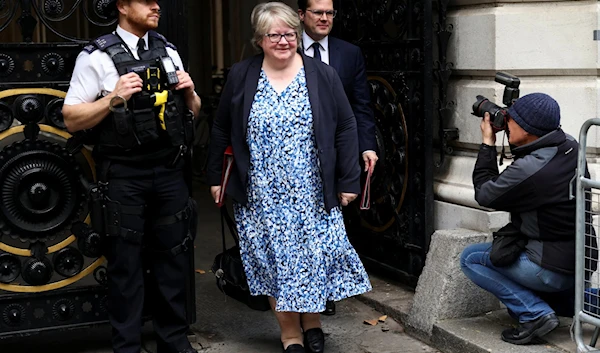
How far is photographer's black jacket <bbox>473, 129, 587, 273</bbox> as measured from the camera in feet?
15.9

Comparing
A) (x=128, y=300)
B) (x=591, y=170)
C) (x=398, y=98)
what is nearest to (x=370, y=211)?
(x=398, y=98)

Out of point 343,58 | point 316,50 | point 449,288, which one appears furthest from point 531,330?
point 316,50

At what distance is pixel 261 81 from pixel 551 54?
1.74 meters

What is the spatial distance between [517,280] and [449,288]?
61cm

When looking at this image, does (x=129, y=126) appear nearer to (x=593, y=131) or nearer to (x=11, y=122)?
(x=11, y=122)

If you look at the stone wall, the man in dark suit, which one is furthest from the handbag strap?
the stone wall

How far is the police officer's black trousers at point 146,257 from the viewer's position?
16.3 feet

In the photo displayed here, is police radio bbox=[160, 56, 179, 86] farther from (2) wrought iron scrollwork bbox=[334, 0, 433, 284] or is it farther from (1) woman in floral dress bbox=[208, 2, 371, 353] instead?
(2) wrought iron scrollwork bbox=[334, 0, 433, 284]

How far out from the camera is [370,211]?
691 cm

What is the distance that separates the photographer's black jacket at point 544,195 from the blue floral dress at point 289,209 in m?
0.90

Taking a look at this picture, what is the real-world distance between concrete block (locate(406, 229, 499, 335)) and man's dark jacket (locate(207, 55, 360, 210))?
0.76 m

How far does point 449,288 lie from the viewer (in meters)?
5.69

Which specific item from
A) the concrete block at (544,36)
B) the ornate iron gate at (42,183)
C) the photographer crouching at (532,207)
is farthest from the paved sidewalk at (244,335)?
the concrete block at (544,36)

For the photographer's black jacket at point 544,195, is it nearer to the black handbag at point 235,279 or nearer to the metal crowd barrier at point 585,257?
the metal crowd barrier at point 585,257
